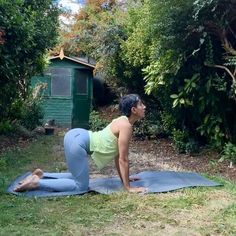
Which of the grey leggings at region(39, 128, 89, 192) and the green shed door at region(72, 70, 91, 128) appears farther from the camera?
the green shed door at region(72, 70, 91, 128)

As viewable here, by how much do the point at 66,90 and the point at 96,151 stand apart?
10754mm

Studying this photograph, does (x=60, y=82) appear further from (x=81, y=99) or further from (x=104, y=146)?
(x=104, y=146)

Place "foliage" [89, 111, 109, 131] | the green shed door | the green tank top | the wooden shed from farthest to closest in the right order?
the green shed door < the wooden shed < "foliage" [89, 111, 109, 131] < the green tank top

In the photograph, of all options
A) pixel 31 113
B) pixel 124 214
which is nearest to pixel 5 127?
pixel 31 113

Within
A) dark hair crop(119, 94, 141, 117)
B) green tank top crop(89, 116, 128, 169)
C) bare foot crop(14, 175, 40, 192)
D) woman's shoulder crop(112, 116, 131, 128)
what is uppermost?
dark hair crop(119, 94, 141, 117)

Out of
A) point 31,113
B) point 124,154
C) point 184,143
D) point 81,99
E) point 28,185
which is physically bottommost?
point 28,185

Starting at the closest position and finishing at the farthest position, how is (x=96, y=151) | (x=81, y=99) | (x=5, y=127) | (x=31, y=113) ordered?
(x=96, y=151) < (x=5, y=127) < (x=31, y=113) < (x=81, y=99)

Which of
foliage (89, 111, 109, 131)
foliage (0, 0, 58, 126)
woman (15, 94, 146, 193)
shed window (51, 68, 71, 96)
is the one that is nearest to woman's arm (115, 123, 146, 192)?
woman (15, 94, 146, 193)

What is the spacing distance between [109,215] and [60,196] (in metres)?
0.86

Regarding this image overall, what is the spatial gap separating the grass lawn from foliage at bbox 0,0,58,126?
293cm

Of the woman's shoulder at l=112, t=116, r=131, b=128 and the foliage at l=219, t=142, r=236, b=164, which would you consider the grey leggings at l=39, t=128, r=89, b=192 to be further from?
the foliage at l=219, t=142, r=236, b=164

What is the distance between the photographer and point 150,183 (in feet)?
16.7

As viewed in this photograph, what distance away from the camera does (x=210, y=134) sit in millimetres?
7672

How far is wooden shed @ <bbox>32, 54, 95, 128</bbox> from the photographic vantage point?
50.1 ft
